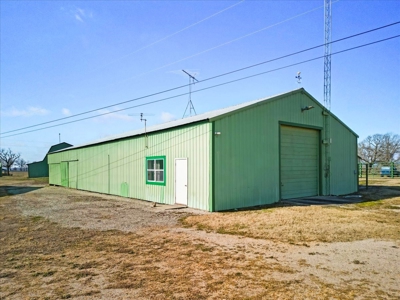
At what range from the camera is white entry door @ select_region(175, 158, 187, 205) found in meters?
11.3

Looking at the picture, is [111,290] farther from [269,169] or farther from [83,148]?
[83,148]

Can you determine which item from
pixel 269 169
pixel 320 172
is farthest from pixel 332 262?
pixel 320 172

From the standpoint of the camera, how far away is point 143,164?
14.4m

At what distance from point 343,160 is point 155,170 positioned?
36.6ft

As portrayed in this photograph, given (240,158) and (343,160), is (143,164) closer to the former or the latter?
(240,158)

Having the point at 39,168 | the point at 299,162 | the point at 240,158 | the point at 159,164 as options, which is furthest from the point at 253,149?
the point at 39,168

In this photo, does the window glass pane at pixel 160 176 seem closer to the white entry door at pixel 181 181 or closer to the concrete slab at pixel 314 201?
the white entry door at pixel 181 181

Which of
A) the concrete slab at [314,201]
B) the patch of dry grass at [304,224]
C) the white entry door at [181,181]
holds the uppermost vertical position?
the white entry door at [181,181]

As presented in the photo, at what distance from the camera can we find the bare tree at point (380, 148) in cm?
5159

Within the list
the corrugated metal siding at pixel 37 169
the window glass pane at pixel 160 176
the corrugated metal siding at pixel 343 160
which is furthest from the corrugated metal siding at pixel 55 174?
the corrugated metal siding at pixel 343 160

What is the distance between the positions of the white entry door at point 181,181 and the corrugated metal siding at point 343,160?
9.15m

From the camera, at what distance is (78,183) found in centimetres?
2311

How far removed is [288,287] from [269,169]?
855 centimetres

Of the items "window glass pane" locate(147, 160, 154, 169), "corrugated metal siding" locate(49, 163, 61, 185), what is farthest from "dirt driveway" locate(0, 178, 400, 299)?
"corrugated metal siding" locate(49, 163, 61, 185)
